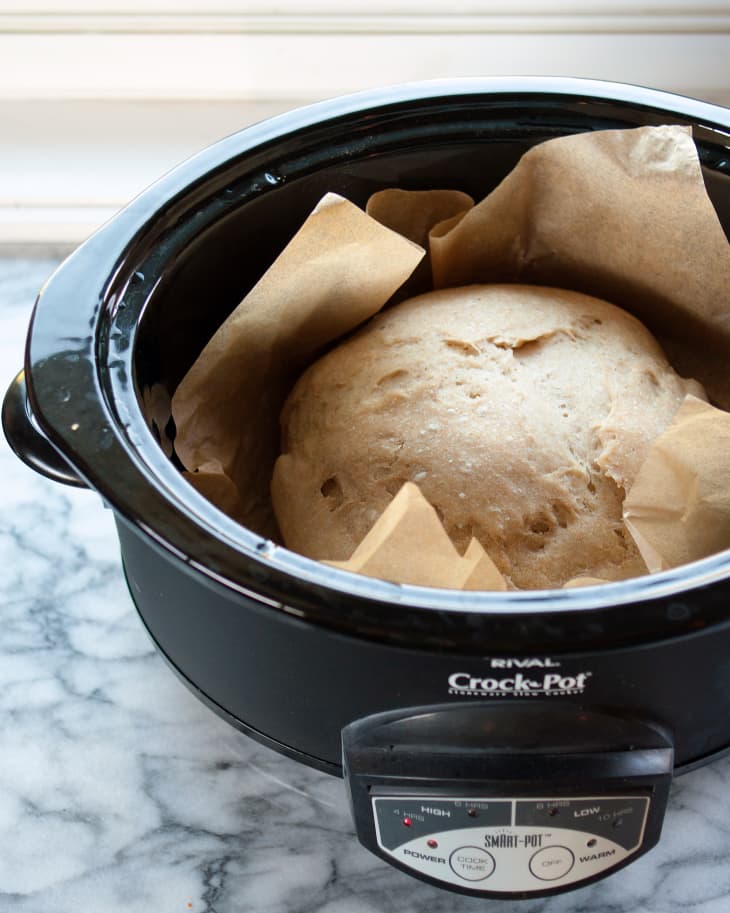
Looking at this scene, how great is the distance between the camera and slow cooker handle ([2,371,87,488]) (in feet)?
2.25

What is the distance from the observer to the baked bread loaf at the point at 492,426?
2.40 feet

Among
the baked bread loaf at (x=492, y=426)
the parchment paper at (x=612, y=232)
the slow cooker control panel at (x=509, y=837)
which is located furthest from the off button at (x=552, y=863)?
the parchment paper at (x=612, y=232)

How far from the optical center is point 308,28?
1.34 metres

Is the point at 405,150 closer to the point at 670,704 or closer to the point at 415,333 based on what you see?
the point at 415,333

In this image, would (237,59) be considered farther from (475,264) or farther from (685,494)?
(685,494)

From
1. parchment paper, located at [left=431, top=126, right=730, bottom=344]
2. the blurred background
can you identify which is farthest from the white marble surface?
the blurred background

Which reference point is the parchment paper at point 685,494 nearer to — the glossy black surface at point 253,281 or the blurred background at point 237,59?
the glossy black surface at point 253,281

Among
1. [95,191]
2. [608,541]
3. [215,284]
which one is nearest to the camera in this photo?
[608,541]

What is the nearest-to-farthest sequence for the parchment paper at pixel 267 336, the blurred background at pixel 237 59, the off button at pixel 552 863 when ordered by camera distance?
the off button at pixel 552 863, the parchment paper at pixel 267 336, the blurred background at pixel 237 59

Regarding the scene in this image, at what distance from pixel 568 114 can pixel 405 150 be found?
0.41ft

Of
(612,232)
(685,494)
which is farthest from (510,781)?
(612,232)

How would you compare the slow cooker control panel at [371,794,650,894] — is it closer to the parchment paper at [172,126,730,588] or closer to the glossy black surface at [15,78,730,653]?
the glossy black surface at [15,78,730,653]

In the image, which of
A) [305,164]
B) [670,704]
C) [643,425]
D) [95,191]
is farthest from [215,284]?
[95,191]

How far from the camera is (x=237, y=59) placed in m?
1.37
